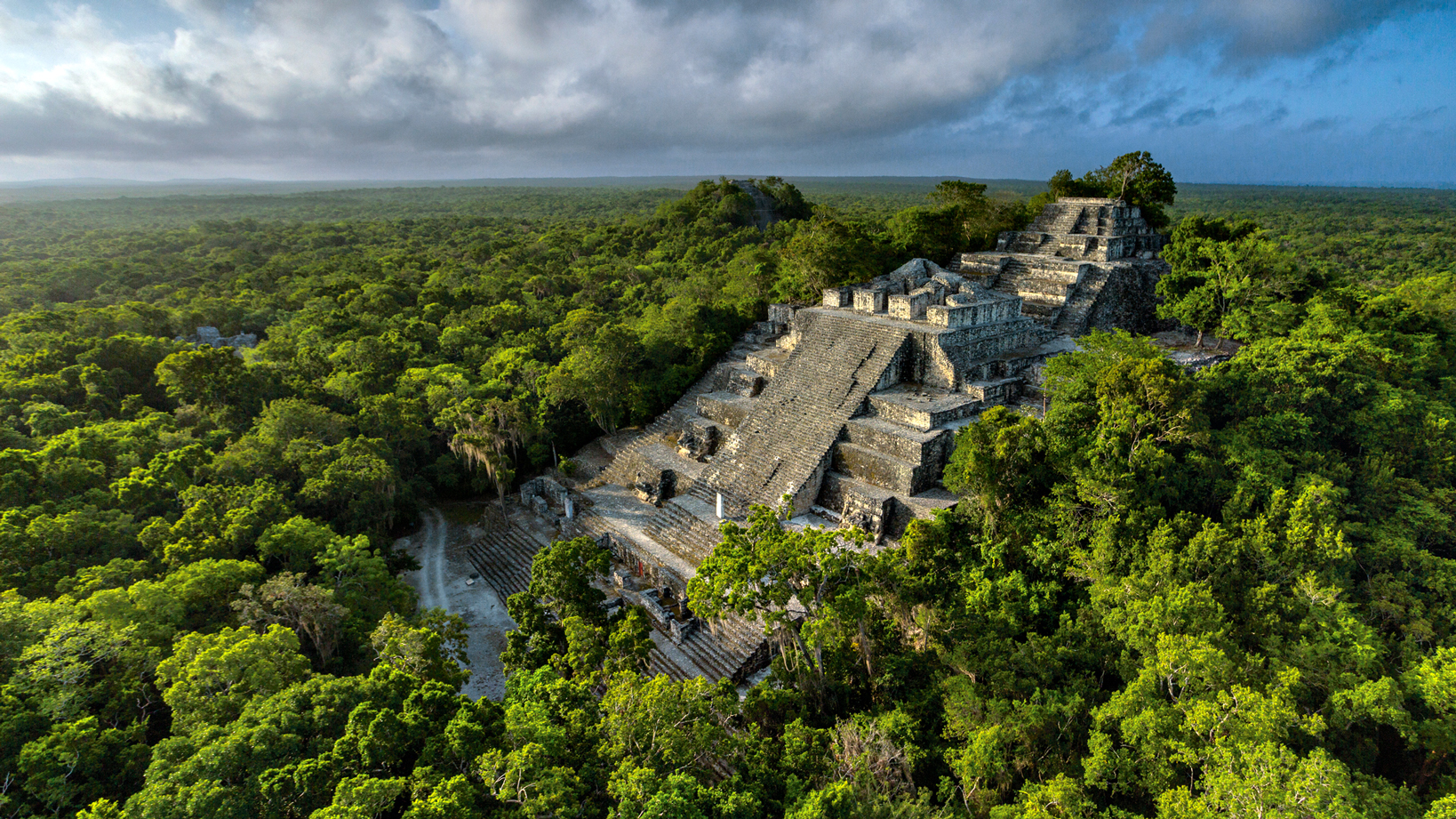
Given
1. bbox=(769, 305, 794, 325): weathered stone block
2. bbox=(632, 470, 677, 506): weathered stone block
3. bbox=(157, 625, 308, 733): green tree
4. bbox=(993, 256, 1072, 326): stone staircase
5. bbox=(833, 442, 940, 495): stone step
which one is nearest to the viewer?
bbox=(157, 625, 308, 733): green tree

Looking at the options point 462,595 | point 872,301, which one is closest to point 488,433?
point 462,595

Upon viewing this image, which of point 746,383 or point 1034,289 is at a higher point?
point 1034,289

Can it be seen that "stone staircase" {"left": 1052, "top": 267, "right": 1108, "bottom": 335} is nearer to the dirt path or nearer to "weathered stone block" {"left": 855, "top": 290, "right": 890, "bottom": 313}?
"weathered stone block" {"left": 855, "top": 290, "right": 890, "bottom": 313}

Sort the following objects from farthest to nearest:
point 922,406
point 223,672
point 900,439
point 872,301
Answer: point 872,301, point 922,406, point 900,439, point 223,672

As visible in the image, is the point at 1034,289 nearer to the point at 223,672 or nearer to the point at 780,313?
the point at 780,313

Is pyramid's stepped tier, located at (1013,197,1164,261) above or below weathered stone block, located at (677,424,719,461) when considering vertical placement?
above

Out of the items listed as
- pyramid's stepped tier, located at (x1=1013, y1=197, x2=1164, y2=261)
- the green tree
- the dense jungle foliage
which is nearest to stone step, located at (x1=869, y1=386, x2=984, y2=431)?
the dense jungle foliage

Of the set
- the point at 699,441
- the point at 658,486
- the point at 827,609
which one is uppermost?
the point at 827,609
